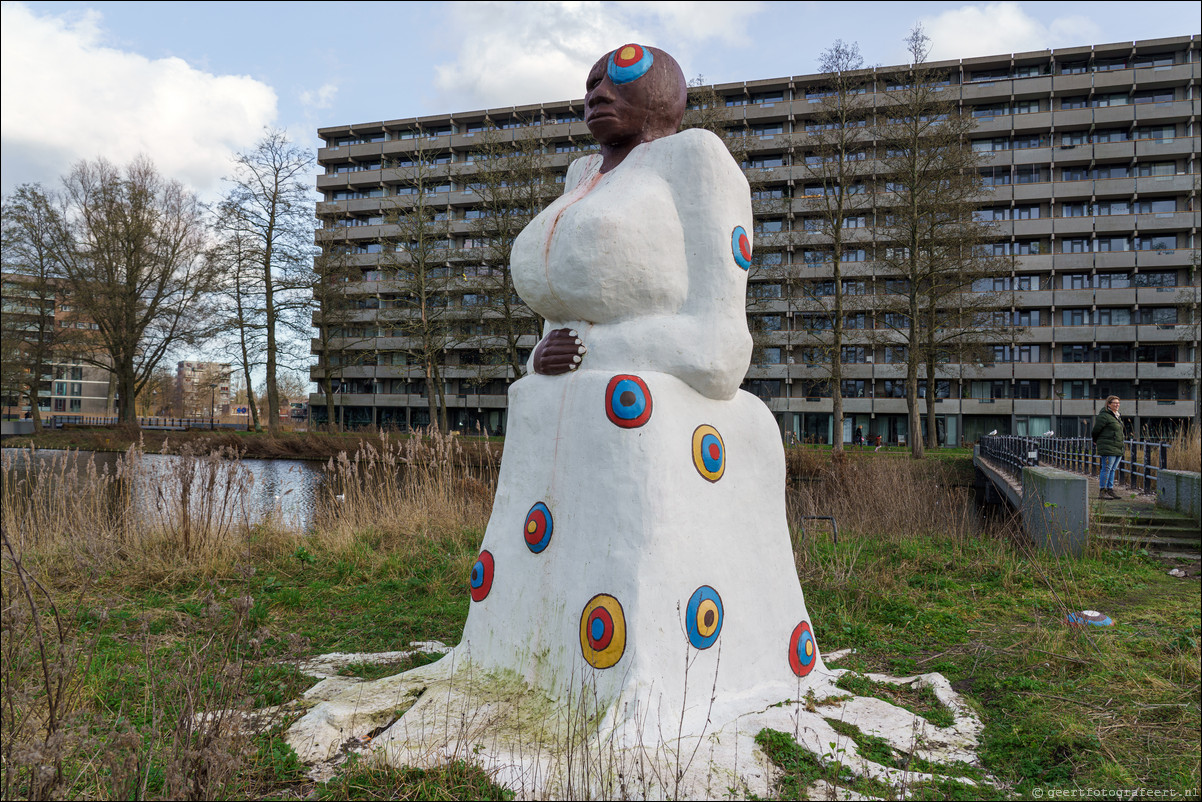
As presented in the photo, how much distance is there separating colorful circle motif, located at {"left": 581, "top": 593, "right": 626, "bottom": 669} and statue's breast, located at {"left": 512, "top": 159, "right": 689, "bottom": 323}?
1379 mm

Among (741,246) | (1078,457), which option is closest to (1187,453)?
(1078,457)

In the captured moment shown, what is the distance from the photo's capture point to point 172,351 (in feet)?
99.0

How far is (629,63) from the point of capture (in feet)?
12.6

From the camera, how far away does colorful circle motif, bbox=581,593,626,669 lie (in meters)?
3.19

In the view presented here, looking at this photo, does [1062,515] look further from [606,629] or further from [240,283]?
[240,283]

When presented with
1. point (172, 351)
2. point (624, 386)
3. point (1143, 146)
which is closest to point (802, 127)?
point (1143, 146)

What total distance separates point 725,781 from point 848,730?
0.84 m

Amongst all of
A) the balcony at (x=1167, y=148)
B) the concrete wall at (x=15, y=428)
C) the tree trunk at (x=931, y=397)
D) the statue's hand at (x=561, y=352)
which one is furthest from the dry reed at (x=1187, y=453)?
the concrete wall at (x=15, y=428)

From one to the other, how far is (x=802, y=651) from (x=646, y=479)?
137cm

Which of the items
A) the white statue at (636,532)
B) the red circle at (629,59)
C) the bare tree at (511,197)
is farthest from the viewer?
the bare tree at (511,197)

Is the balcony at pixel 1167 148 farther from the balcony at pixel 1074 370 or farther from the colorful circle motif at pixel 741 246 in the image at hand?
the colorful circle motif at pixel 741 246

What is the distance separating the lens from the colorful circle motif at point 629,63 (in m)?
3.83

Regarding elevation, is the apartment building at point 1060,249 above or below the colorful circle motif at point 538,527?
above

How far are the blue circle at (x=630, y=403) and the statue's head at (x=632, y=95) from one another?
1.43 metres
